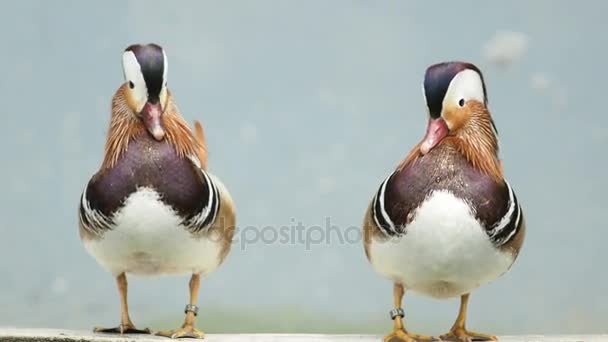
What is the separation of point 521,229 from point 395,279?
0.37 m

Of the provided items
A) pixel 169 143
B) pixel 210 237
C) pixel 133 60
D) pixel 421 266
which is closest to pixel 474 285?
pixel 421 266

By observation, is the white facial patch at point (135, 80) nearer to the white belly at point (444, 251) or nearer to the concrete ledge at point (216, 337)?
the concrete ledge at point (216, 337)

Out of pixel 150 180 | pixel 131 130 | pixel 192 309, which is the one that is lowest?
pixel 192 309

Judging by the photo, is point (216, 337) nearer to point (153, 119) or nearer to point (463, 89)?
point (153, 119)

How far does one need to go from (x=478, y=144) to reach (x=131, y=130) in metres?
0.96

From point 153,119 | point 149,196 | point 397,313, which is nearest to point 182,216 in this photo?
point 149,196

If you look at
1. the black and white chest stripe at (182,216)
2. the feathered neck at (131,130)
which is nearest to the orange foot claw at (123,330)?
the black and white chest stripe at (182,216)

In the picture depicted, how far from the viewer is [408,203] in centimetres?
256

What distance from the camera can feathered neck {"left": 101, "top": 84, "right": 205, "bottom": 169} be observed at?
277cm

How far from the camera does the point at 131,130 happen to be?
2.78m

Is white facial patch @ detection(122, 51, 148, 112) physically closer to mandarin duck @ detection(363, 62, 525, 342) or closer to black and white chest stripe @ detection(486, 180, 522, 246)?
mandarin duck @ detection(363, 62, 525, 342)

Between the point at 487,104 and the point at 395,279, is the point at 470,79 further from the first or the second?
the point at 395,279

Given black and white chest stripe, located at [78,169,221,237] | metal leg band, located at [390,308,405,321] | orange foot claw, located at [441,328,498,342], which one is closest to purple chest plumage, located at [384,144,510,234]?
metal leg band, located at [390,308,405,321]

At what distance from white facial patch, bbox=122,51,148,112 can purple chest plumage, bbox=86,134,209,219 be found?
10cm
